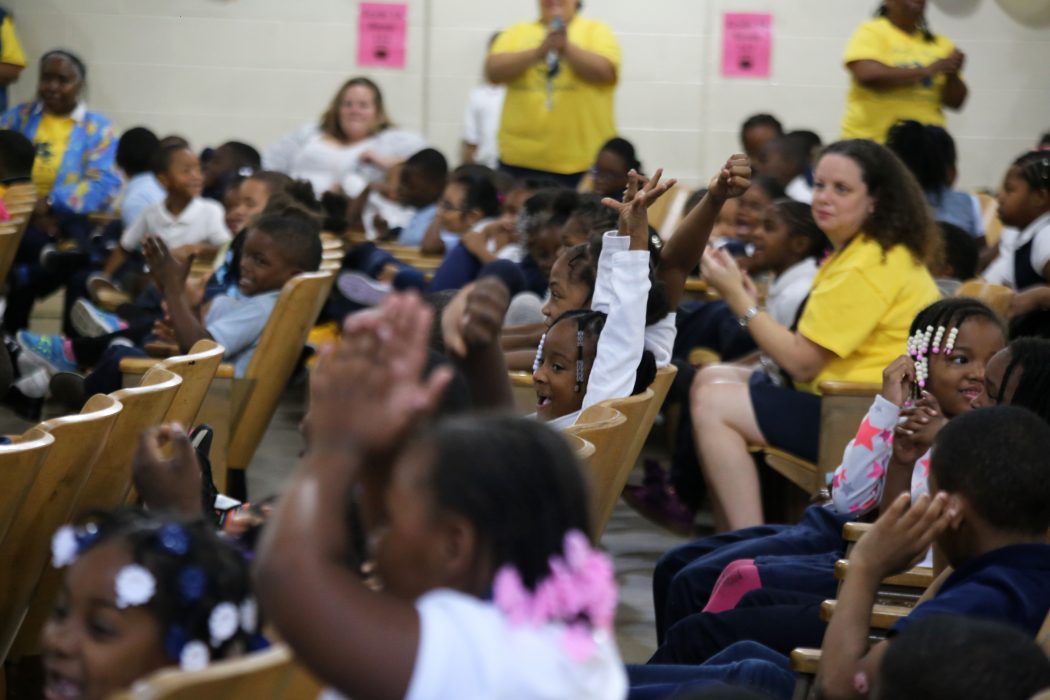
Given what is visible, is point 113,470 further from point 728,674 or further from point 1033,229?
point 1033,229

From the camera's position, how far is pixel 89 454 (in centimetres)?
242

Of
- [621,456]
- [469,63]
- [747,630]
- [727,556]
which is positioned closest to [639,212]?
[621,456]

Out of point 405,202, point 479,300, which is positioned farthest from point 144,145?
point 479,300

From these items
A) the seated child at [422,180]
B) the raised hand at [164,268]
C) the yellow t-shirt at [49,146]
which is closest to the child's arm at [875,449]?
the raised hand at [164,268]

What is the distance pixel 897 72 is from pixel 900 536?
178 inches

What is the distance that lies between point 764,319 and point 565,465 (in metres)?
2.62

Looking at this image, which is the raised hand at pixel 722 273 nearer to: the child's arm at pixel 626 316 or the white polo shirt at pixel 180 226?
the child's arm at pixel 626 316

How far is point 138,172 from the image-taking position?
6973mm

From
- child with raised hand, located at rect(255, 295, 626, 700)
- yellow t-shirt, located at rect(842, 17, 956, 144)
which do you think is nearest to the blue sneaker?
Result: yellow t-shirt, located at rect(842, 17, 956, 144)

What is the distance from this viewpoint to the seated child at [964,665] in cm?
152

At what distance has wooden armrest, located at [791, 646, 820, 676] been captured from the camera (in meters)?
2.09

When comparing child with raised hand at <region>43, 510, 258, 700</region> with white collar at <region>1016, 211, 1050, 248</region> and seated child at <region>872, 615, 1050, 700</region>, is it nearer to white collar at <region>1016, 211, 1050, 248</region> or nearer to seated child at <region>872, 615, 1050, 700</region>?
seated child at <region>872, 615, 1050, 700</region>

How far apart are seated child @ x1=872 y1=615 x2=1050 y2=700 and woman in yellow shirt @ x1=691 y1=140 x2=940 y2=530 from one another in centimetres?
223

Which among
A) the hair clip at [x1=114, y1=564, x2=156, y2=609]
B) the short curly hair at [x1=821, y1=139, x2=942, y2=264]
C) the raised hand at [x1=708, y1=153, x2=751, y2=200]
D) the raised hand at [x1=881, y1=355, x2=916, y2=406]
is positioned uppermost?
the raised hand at [x1=708, y1=153, x2=751, y2=200]
